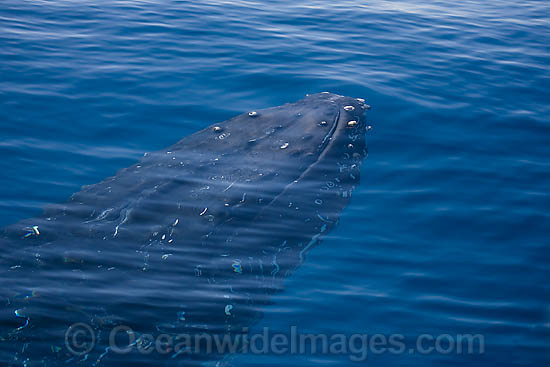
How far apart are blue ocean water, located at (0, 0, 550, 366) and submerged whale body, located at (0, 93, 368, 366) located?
561 millimetres

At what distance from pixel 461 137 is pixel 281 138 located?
4779mm

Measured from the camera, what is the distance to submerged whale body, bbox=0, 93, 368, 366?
256 inches

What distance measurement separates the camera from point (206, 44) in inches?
649

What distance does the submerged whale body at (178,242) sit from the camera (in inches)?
256

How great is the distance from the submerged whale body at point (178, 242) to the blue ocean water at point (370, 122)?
56cm

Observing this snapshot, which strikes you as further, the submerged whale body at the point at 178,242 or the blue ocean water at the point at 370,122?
the blue ocean water at the point at 370,122

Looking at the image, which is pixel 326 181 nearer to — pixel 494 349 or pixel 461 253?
pixel 461 253

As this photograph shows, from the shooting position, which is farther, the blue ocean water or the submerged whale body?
the blue ocean water

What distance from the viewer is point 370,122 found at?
1239 centimetres

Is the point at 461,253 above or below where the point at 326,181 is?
below

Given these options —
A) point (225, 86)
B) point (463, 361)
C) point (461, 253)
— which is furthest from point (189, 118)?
point (463, 361)

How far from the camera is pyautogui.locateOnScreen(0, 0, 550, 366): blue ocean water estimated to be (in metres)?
7.75

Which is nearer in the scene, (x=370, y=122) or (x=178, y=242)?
(x=178, y=242)

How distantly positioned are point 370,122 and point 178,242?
637cm
